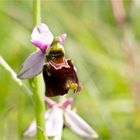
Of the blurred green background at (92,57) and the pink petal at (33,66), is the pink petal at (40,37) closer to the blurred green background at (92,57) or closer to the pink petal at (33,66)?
the pink petal at (33,66)

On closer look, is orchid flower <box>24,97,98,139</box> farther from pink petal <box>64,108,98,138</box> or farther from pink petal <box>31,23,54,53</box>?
pink petal <box>31,23,54,53</box>

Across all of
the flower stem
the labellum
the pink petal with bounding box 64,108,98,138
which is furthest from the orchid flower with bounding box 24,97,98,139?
the labellum

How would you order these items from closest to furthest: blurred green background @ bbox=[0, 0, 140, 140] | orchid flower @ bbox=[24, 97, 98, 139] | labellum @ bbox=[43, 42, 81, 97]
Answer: labellum @ bbox=[43, 42, 81, 97], orchid flower @ bbox=[24, 97, 98, 139], blurred green background @ bbox=[0, 0, 140, 140]

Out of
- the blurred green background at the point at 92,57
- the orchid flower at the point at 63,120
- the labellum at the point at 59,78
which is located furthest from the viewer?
the blurred green background at the point at 92,57

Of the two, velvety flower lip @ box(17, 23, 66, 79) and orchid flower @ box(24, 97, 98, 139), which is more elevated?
velvety flower lip @ box(17, 23, 66, 79)

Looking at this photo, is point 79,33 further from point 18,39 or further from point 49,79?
point 49,79

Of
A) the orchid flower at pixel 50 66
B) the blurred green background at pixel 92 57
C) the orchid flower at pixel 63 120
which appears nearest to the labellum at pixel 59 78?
the orchid flower at pixel 50 66

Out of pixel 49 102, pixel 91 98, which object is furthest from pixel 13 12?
pixel 49 102
